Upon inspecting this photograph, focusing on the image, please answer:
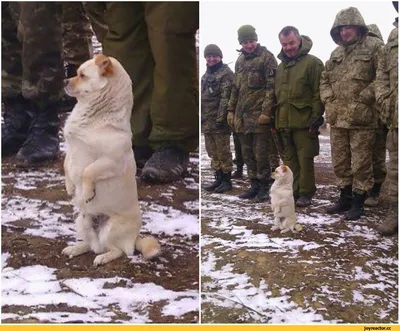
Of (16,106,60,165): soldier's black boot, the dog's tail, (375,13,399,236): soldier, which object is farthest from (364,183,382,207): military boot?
(16,106,60,165): soldier's black boot

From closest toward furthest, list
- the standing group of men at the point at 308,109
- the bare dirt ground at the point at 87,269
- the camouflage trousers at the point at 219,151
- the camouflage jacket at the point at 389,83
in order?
the bare dirt ground at the point at 87,269 < the camouflage jacket at the point at 389,83 < the standing group of men at the point at 308,109 < the camouflage trousers at the point at 219,151

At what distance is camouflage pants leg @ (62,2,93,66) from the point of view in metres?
3.20

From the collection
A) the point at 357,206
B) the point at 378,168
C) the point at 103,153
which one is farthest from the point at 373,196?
A: the point at 103,153

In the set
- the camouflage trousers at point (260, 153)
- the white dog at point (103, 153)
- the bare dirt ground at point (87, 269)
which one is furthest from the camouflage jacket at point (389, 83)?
the white dog at point (103, 153)

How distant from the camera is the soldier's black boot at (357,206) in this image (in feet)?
8.58

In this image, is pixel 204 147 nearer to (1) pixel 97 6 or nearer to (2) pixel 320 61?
(2) pixel 320 61

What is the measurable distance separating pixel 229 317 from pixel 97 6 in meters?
1.64

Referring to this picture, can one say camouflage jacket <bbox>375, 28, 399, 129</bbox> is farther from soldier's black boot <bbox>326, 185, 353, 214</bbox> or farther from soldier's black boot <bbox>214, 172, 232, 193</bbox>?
soldier's black boot <bbox>214, 172, 232, 193</bbox>

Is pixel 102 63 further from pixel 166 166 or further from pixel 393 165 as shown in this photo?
pixel 393 165

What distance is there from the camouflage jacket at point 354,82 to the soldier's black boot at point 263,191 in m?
0.61

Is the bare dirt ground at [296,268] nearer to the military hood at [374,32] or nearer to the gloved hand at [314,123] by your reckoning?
the gloved hand at [314,123]

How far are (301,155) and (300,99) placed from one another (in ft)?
1.04

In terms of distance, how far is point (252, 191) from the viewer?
121 inches

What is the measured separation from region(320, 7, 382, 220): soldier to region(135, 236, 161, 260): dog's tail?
3.97 feet
